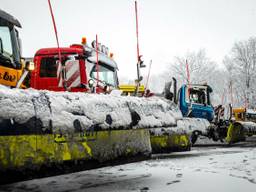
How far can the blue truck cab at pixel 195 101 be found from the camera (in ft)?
36.1

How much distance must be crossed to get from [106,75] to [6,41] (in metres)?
2.62

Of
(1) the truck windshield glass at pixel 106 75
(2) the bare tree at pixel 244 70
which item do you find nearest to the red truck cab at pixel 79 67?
(1) the truck windshield glass at pixel 106 75

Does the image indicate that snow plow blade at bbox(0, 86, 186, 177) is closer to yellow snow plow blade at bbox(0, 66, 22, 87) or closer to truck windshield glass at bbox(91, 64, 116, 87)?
yellow snow plow blade at bbox(0, 66, 22, 87)

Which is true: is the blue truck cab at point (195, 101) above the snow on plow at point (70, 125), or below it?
above

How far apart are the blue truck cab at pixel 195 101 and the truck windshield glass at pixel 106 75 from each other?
4358 mm

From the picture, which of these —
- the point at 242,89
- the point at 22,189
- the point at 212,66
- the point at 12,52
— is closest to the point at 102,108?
Answer: the point at 22,189

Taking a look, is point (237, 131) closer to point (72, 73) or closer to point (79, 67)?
point (79, 67)

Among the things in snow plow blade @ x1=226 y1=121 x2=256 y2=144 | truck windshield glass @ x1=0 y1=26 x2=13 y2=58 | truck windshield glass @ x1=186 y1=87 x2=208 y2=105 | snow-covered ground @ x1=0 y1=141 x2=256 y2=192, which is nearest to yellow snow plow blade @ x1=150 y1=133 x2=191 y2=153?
snow-covered ground @ x1=0 y1=141 x2=256 y2=192

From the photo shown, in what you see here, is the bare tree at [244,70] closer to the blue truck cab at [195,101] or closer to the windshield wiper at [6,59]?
the blue truck cab at [195,101]

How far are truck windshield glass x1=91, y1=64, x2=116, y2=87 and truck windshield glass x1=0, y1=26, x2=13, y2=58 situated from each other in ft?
6.12

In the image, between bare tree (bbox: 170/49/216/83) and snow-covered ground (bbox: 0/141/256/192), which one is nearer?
snow-covered ground (bbox: 0/141/256/192)

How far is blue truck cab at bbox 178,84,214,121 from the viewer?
11.0 metres

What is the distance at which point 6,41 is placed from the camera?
4652 millimetres

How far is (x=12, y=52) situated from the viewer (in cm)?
479
